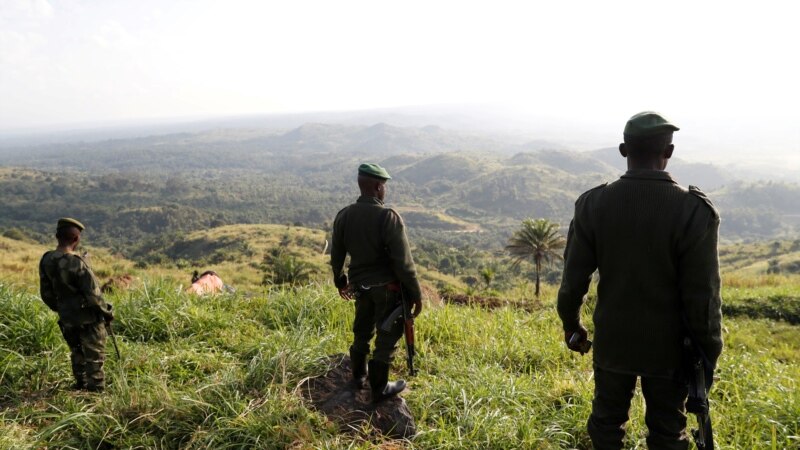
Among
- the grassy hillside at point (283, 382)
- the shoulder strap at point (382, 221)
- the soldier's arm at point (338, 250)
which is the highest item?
the shoulder strap at point (382, 221)

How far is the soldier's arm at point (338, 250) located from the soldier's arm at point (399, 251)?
0.53m

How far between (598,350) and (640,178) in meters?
1.22

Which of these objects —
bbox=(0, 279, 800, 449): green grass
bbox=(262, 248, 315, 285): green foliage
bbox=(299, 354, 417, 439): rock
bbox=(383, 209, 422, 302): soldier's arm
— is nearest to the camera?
bbox=(0, 279, 800, 449): green grass

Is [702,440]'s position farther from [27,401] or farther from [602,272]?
[27,401]

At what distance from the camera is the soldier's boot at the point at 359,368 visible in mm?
4641

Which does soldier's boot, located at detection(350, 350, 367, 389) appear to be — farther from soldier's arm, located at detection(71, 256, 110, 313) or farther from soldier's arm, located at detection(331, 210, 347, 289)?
soldier's arm, located at detection(71, 256, 110, 313)

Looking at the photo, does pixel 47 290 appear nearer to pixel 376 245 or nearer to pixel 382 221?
pixel 376 245

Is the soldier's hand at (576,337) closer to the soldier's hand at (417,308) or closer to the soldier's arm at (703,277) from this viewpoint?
the soldier's arm at (703,277)

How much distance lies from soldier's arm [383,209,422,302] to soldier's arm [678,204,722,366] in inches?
88.2

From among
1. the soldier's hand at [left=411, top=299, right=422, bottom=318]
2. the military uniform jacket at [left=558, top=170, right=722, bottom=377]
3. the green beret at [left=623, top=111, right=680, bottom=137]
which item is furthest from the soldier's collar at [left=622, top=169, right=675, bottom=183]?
the soldier's hand at [left=411, top=299, right=422, bottom=318]

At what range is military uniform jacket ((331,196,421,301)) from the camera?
429 centimetres

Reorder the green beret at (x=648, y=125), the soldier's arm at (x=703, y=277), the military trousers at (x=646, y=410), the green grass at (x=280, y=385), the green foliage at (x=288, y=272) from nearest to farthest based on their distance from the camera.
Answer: the soldier's arm at (x=703, y=277) < the green beret at (x=648, y=125) < the military trousers at (x=646, y=410) < the green grass at (x=280, y=385) < the green foliage at (x=288, y=272)

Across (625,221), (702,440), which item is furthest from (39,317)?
(702,440)

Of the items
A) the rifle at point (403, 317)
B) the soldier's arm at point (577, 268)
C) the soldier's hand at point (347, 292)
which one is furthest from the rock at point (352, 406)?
the soldier's arm at point (577, 268)
